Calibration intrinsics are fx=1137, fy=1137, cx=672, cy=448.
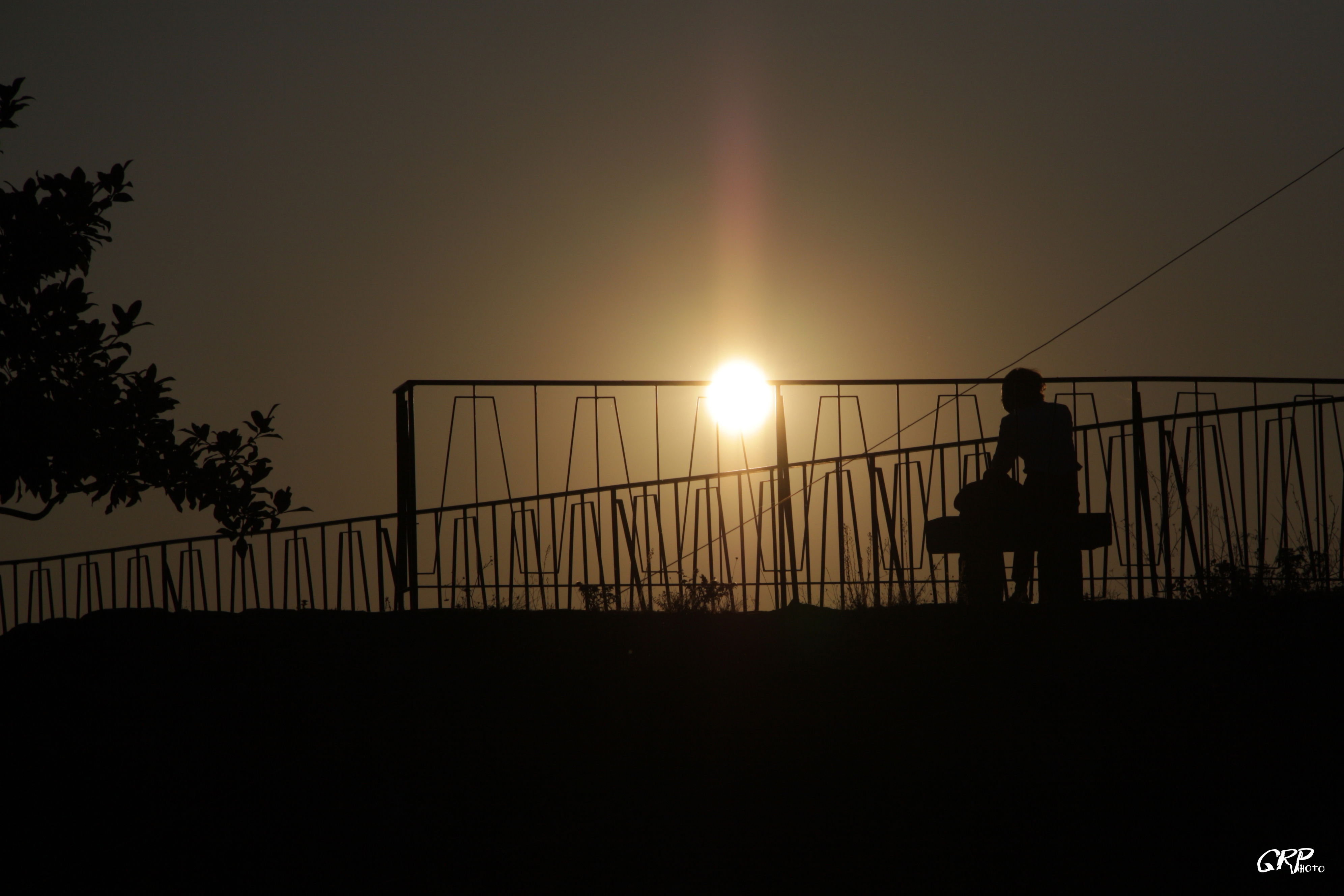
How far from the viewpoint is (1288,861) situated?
385 centimetres

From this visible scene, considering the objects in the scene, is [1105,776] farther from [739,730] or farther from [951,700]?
[739,730]

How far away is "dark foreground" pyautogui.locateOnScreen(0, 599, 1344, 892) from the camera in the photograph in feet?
13.1

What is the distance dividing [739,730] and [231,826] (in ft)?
6.73

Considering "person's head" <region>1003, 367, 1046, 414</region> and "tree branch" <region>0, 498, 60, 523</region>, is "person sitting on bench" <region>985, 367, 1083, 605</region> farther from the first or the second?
"tree branch" <region>0, 498, 60, 523</region>

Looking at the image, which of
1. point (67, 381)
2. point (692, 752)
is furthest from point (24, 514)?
point (692, 752)

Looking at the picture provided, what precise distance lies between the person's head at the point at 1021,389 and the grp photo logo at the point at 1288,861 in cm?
359

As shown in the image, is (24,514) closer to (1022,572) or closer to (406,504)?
(406,504)

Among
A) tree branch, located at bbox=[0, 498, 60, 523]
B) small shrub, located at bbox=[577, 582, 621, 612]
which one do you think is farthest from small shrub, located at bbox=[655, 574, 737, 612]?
tree branch, located at bbox=[0, 498, 60, 523]

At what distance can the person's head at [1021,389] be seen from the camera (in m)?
7.16

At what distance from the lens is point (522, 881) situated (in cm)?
393

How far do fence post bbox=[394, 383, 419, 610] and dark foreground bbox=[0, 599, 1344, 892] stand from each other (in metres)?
1.39

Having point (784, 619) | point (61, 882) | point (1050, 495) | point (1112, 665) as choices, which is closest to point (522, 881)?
point (61, 882)

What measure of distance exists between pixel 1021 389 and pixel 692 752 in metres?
3.63

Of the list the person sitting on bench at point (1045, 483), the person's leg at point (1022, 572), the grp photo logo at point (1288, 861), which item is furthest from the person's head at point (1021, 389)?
the grp photo logo at point (1288, 861)
